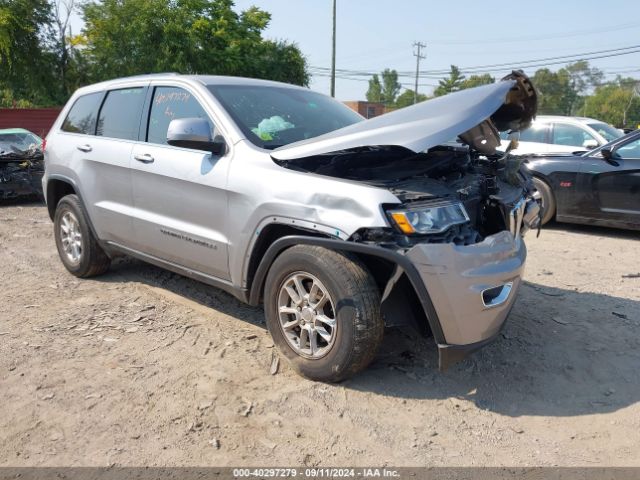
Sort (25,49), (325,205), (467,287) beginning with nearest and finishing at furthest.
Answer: (467,287) → (325,205) → (25,49)

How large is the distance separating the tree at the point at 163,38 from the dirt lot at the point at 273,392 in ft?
63.4

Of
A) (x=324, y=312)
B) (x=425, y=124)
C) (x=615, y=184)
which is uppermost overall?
(x=425, y=124)

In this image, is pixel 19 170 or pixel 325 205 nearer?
pixel 325 205

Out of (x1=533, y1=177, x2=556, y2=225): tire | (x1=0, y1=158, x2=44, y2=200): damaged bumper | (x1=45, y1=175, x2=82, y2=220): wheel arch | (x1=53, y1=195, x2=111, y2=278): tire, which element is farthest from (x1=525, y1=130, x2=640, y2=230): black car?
(x1=0, y1=158, x2=44, y2=200): damaged bumper

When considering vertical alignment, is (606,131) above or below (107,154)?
below

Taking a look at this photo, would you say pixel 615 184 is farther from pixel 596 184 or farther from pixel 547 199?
pixel 547 199

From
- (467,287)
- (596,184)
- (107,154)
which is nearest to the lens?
(467,287)

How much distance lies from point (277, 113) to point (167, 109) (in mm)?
891

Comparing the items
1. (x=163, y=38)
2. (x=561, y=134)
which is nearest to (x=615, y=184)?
(x=561, y=134)

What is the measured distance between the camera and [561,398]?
3.25 meters

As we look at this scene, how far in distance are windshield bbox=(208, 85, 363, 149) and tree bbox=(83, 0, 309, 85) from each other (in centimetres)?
1880

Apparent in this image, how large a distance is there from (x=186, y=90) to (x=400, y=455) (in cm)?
291

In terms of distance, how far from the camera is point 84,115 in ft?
17.1

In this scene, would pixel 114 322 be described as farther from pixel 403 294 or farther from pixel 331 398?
pixel 403 294
